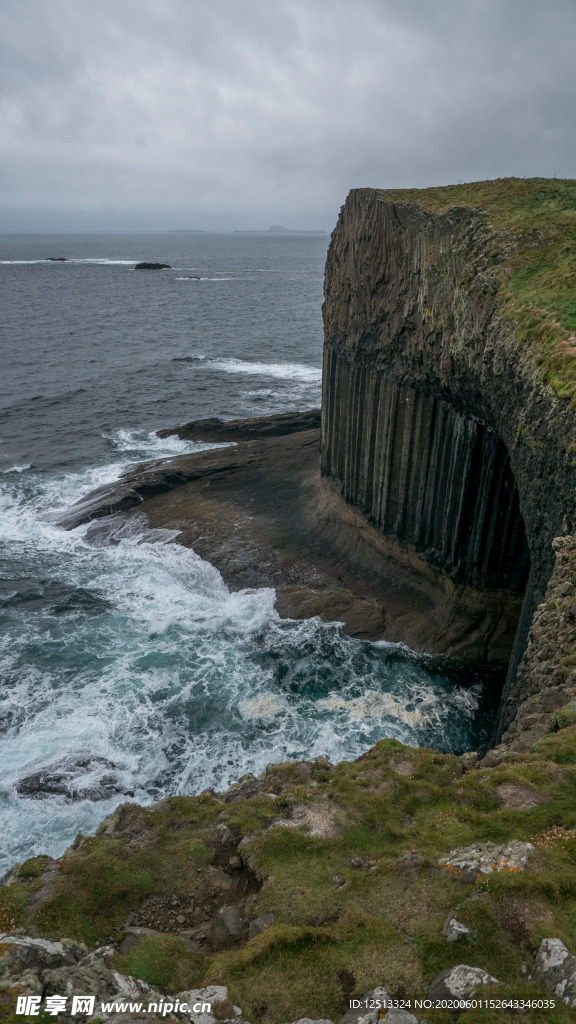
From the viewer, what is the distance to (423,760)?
1327cm

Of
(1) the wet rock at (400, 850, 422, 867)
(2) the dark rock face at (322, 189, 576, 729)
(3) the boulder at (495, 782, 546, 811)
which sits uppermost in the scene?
(2) the dark rock face at (322, 189, 576, 729)

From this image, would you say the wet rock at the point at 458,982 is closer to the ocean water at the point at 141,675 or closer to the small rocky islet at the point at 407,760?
the small rocky islet at the point at 407,760

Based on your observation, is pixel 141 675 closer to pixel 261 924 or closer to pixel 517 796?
pixel 261 924

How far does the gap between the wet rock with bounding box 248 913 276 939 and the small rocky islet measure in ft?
0.15

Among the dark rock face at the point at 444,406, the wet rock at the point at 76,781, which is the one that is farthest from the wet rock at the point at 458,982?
the wet rock at the point at 76,781

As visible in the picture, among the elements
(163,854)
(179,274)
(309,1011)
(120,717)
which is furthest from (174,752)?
(179,274)

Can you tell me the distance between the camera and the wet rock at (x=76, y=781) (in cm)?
1842

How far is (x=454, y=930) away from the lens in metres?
7.86

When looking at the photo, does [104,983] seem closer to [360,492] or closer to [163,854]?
[163,854]

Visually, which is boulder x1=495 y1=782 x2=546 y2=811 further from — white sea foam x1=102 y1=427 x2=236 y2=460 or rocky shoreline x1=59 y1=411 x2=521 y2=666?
white sea foam x1=102 y1=427 x2=236 y2=460

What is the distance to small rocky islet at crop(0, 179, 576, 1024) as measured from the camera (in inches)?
309

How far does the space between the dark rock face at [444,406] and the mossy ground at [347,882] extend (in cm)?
526

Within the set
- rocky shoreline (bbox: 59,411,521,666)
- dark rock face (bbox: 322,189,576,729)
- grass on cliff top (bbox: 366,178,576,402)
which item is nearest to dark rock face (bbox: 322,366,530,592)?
dark rock face (bbox: 322,189,576,729)

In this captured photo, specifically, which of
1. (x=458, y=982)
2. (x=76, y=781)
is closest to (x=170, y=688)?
(x=76, y=781)
